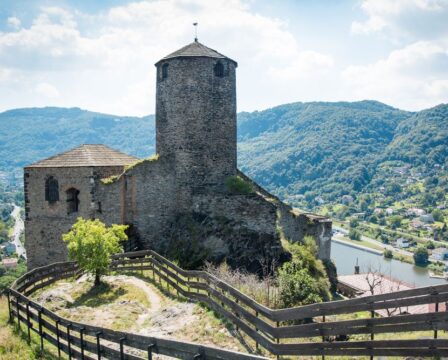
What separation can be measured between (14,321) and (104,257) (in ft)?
13.7

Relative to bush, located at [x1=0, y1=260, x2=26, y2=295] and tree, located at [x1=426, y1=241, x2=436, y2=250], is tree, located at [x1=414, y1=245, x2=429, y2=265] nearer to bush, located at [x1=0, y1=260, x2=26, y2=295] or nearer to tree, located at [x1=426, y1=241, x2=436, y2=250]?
tree, located at [x1=426, y1=241, x2=436, y2=250]

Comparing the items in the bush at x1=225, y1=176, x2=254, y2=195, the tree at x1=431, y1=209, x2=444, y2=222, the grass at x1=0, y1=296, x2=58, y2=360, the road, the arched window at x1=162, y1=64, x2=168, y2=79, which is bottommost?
the road

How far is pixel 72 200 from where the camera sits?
2173 cm

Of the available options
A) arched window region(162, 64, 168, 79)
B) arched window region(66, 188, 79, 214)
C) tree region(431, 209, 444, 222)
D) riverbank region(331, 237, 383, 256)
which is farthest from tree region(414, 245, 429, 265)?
arched window region(66, 188, 79, 214)

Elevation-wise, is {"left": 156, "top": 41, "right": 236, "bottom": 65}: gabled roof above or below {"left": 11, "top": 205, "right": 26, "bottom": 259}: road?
above

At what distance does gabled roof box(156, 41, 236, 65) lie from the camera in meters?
21.6

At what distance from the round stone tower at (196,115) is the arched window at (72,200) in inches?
197

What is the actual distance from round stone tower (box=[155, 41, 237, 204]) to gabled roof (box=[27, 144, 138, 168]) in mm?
2457

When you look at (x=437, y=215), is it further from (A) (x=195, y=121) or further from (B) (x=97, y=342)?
(B) (x=97, y=342)

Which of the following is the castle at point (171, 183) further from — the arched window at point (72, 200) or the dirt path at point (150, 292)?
the dirt path at point (150, 292)

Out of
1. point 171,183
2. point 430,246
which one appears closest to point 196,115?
point 171,183

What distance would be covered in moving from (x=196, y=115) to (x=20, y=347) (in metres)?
14.5

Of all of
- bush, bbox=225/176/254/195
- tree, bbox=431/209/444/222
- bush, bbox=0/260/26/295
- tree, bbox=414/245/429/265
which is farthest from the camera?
tree, bbox=431/209/444/222

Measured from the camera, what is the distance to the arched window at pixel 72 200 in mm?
21594
